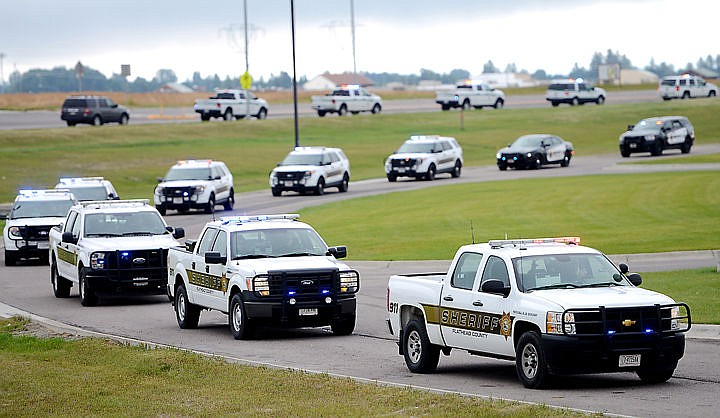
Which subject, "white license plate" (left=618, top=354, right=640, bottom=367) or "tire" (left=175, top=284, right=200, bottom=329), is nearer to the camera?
"white license plate" (left=618, top=354, right=640, bottom=367)

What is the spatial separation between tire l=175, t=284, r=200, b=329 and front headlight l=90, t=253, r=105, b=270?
3.49 m

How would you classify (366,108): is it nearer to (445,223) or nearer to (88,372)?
(445,223)

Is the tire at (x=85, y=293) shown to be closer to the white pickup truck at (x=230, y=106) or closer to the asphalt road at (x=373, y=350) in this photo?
the asphalt road at (x=373, y=350)

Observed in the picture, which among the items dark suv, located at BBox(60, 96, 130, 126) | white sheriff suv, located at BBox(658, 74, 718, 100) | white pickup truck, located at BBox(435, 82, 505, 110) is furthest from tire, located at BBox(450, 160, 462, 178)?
white sheriff suv, located at BBox(658, 74, 718, 100)

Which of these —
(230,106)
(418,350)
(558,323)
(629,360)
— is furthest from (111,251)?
(230,106)

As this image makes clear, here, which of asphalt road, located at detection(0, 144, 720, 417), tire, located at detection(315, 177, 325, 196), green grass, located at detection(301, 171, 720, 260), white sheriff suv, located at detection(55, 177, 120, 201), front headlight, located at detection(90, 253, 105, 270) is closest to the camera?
asphalt road, located at detection(0, 144, 720, 417)

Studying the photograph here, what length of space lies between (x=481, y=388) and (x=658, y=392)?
1.80 meters

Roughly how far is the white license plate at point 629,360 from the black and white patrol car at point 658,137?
50334 millimetres

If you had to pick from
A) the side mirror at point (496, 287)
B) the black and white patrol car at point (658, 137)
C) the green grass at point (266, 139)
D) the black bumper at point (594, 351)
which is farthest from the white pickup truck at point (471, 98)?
the black bumper at point (594, 351)

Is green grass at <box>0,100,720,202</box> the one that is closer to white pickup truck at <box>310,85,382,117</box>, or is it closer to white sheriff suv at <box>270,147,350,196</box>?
white pickup truck at <box>310,85,382,117</box>

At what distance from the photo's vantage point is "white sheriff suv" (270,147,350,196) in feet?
164

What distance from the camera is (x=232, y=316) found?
18.8 m

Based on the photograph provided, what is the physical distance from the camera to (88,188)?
126ft

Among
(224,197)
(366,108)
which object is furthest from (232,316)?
(366,108)
